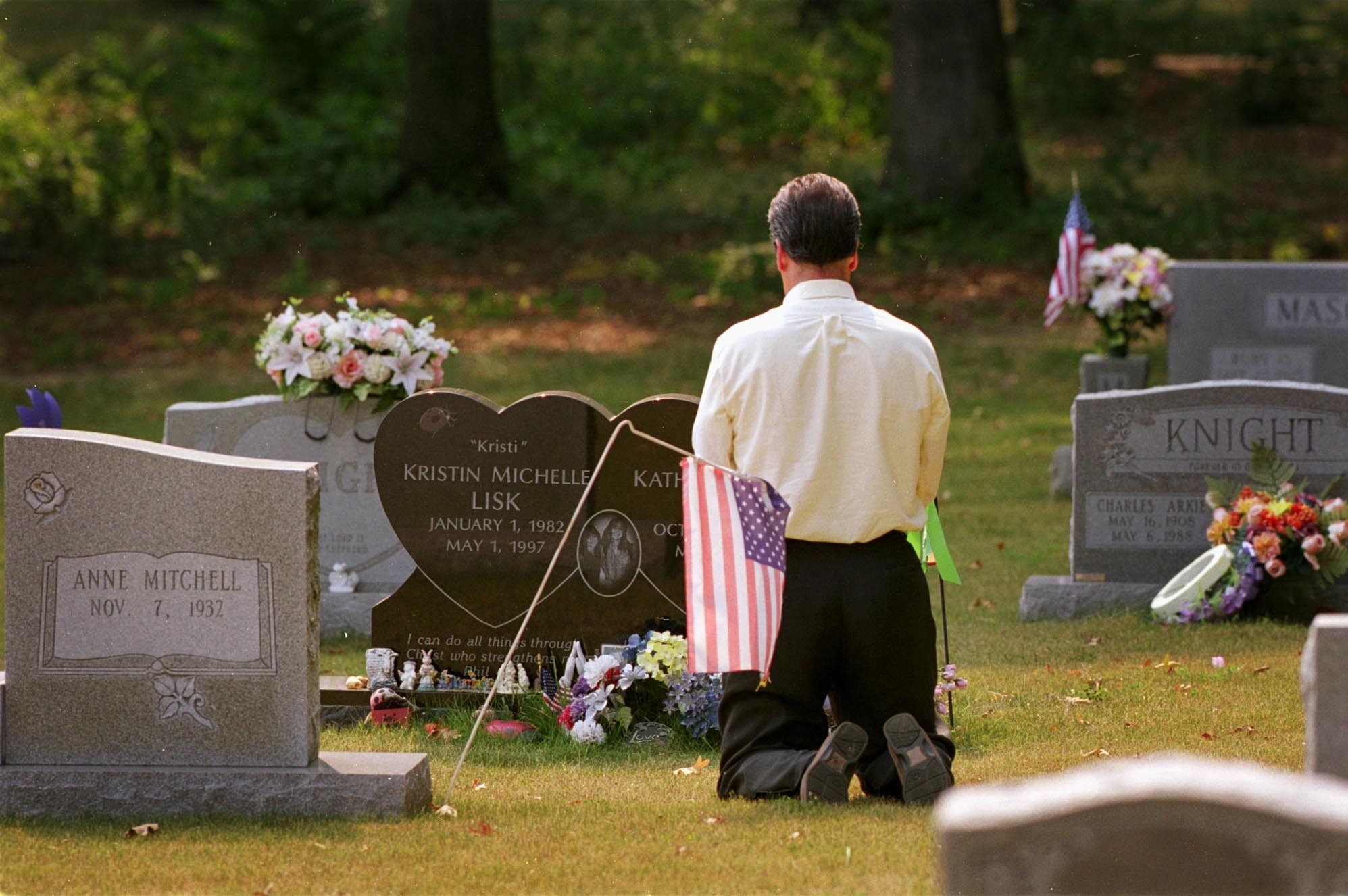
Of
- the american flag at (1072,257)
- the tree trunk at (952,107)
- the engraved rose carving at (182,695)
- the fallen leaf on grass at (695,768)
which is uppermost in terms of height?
the tree trunk at (952,107)

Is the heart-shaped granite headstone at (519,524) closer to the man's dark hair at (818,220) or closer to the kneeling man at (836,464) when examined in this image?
the kneeling man at (836,464)

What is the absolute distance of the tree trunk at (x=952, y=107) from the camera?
19.8 metres

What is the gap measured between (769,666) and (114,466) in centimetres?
221

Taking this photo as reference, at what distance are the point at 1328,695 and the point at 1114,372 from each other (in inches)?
352

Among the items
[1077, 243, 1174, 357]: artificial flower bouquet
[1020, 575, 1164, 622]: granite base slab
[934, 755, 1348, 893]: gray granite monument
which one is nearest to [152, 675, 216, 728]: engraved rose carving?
[934, 755, 1348, 893]: gray granite monument

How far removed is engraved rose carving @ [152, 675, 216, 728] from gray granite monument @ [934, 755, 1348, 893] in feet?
10.7

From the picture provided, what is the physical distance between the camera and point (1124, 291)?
11930 mm

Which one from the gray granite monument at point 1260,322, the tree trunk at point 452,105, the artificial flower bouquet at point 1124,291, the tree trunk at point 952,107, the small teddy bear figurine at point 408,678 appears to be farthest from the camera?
the tree trunk at point 452,105

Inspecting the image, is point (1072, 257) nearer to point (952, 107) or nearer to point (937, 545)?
point (937, 545)

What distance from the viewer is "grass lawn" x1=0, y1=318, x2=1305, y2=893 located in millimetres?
4535

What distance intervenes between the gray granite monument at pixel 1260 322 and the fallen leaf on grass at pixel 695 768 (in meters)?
7.14

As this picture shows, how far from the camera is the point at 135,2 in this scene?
40688 millimetres

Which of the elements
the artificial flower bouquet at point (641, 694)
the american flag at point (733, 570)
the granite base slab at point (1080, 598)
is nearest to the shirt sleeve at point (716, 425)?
the american flag at point (733, 570)

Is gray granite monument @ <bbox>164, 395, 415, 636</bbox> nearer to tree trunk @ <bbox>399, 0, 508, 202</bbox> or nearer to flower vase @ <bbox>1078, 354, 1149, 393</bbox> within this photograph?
flower vase @ <bbox>1078, 354, 1149, 393</bbox>
